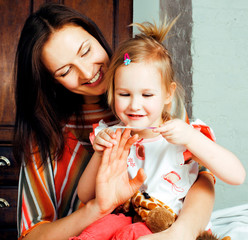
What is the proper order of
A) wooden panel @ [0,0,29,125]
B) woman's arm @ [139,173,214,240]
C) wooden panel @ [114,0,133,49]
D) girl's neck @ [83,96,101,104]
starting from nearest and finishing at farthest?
1. woman's arm @ [139,173,214,240]
2. girl's neck @ [83,96,101,104]
3. wooden panel @ [0,0,29,125]
4. wooden panel @ [114,0,133,49]

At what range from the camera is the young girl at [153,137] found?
103 cm

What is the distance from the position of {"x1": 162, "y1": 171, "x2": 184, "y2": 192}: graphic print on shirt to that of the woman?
0.18ft

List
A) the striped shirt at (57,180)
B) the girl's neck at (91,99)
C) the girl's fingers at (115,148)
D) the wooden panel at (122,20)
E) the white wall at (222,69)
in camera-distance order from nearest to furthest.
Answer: the girl's fingers at (115,148), the striped shirt at (57,180), the girl's neck at (91,99), the white wall at (222,69), the wooden panel at (122,20)

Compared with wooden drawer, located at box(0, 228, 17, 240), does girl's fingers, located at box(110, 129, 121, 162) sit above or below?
above

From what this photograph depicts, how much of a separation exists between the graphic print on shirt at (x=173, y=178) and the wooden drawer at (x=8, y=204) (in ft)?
5.13

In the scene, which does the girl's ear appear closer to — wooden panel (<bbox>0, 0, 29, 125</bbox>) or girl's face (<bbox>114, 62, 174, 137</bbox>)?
girl's face (<bbox>114, 62, 174, 137</bbox>)

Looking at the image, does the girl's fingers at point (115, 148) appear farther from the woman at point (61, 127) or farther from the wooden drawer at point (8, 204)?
the wooden drawer at point (8, 204)

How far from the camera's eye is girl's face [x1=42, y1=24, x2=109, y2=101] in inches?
48.0

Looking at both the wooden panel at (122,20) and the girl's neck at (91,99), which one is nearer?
the girl's neck at (91,99)

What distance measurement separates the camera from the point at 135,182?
3.42 feet

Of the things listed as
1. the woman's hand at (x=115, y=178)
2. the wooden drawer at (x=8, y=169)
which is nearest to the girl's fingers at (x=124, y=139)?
the woman's hand at (x=115, y=178)

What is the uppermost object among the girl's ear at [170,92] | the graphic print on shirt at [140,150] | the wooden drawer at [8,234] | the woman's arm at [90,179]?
the girl's ear at [170,92]

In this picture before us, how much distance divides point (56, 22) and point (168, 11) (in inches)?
52.8

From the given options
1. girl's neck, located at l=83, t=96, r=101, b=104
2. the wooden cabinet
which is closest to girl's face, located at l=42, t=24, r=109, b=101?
girl's neck, located at l=83, t=96, r=101, b=104
